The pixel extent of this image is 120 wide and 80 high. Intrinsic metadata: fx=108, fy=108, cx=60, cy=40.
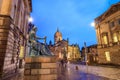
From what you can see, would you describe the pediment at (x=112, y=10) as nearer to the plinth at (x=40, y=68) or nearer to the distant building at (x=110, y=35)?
the distant building at (x=110, y=35)

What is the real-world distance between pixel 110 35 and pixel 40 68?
27.3m

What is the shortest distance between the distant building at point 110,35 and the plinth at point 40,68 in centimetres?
2253

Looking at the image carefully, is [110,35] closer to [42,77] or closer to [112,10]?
[112,10]

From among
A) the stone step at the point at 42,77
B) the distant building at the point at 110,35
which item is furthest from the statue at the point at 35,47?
the distant building at the point at 110,35

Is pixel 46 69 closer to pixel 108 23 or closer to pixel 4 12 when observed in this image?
pixel 4 12

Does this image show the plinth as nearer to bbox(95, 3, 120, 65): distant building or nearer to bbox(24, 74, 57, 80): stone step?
bbox(24, 74, 57, 80): stone step

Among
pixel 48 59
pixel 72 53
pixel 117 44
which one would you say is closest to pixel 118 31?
pixel 117 44

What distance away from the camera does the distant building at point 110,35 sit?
26184 millimetres

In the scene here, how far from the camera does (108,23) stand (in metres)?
30.4

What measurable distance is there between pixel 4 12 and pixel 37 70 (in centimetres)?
868

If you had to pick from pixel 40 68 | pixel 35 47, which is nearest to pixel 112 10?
pixel 35 47

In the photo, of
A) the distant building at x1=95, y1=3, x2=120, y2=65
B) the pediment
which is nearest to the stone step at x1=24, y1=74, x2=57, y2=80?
the distant building at x1=95, y1=3, x2=120, y2=65

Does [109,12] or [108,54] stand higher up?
[109,12]

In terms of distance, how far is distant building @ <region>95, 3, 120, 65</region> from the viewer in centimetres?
2618
